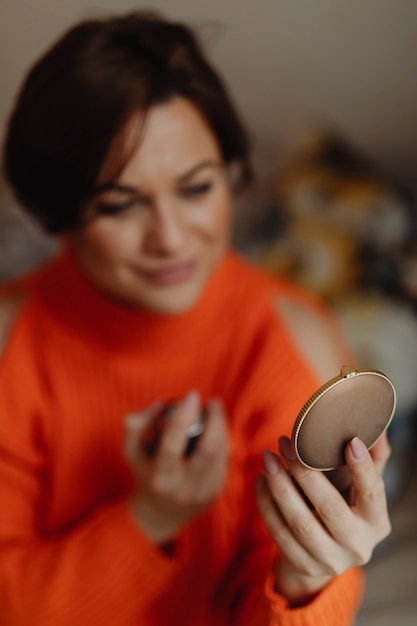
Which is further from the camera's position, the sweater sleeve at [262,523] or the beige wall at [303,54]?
→ the beige wall at [303,54]

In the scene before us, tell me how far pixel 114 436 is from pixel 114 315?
0.13 m

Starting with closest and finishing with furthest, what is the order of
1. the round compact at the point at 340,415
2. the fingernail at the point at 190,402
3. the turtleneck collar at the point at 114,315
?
the round compact at the point at 340,415, the fingernail at the point at 190,402, the turtleneck collar at the point at 114,315

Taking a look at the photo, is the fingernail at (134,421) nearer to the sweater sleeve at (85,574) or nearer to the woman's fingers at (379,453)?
the sweater sleeve at (85,574)

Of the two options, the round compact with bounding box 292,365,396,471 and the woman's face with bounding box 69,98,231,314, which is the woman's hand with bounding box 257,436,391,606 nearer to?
the round compact with bounding box 292,365,396,471

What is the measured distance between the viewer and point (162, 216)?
589 millimetres

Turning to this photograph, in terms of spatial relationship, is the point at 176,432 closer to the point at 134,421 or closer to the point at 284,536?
the point at 134,421

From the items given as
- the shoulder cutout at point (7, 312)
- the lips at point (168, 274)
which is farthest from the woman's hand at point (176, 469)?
the shoulder cutout at point (7, 312)

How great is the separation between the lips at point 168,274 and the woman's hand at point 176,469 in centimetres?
12

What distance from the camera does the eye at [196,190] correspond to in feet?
1.99

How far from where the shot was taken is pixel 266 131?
1.05 m

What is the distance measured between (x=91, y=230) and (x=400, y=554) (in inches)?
16.3

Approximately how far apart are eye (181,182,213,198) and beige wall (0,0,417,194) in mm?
145

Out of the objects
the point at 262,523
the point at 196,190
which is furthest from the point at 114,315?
the point at 262,523

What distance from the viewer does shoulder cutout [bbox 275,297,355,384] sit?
2.41 ft
